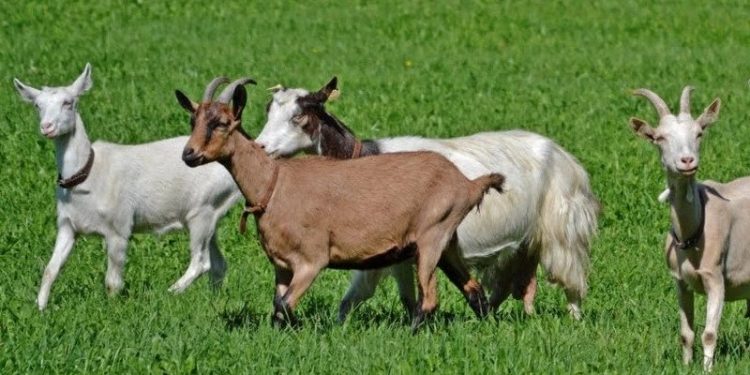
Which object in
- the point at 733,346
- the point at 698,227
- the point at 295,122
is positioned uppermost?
the point at 698,227

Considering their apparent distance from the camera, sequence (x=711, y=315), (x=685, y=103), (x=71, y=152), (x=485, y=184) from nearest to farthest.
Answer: (x=711, y=315) → (x=685, y=103) → (x=485, y=184) → (x=71, y=152)

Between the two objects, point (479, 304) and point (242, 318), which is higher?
point (479, 304)

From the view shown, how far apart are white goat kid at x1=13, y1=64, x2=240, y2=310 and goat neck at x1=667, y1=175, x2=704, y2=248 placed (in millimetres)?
3902

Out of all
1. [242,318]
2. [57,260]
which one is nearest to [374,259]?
[242,318]

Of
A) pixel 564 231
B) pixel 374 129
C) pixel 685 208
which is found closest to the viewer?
pixel 685 208

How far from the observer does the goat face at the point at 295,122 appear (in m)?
10.0

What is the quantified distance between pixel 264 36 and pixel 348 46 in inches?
54.6

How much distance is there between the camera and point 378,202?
8.98m

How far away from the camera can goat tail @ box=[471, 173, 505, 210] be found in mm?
9211

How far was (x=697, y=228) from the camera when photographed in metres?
8.15

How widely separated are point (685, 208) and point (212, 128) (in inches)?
99.6

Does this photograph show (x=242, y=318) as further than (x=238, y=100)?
Yes

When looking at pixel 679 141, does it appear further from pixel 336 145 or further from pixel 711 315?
pixel 336 145

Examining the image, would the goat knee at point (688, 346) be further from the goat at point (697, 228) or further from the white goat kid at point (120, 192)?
the white goat kid at point (120, 192)
